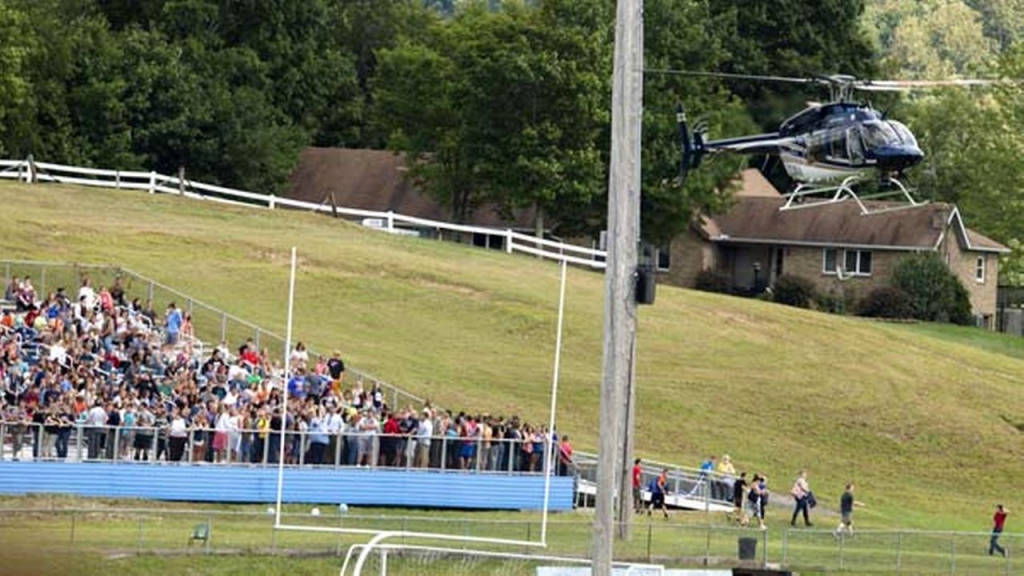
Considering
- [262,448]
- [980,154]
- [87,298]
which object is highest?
[980,154]

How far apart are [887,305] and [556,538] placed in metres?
53.2

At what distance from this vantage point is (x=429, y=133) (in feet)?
311

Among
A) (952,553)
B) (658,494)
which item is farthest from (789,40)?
(952,553)

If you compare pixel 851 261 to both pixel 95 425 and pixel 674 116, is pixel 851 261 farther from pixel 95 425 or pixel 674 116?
pixel 95 425

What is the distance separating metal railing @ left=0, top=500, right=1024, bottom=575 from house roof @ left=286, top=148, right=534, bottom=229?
183 ft

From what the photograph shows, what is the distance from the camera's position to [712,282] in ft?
317

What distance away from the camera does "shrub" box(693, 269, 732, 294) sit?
316ft

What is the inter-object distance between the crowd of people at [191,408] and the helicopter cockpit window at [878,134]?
9186 mm

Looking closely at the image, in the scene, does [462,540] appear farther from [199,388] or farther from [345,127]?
[345,127]

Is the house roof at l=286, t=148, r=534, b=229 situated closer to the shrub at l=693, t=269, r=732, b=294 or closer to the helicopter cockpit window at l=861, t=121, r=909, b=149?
the shrub at l=693, t=269, r=732, b=294

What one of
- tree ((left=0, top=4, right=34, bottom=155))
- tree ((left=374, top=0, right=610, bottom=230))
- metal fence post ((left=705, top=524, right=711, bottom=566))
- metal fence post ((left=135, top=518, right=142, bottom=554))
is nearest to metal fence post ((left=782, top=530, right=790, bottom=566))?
metal fence post ((left=705, top=524, right=711, bottom=566))

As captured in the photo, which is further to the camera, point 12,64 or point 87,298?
point 12,64

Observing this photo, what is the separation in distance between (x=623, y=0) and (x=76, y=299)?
2640cm

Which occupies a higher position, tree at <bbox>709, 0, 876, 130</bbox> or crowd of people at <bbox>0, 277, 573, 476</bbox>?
tree at <bbox>709, 0, 876, 130</bbox>
